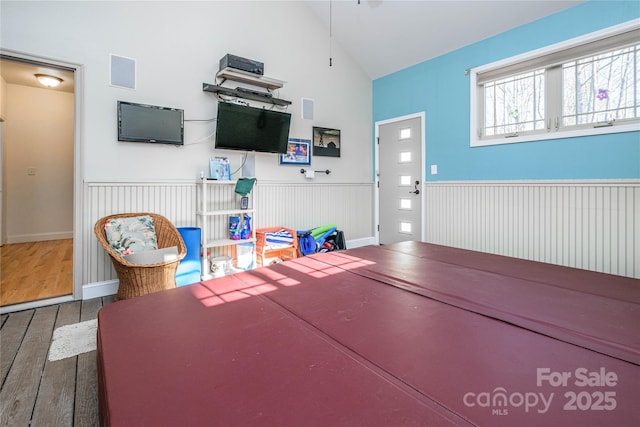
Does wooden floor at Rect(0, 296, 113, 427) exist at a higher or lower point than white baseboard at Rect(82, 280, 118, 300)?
lower

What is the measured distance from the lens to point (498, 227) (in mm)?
3842

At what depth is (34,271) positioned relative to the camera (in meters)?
3.72

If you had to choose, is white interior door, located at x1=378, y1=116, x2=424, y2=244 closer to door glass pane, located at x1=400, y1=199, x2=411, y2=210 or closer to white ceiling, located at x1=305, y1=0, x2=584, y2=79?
door glass pane, located at x1=400, y1=199, x2=411, y2=210

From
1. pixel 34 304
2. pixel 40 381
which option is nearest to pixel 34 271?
pixel 34 304

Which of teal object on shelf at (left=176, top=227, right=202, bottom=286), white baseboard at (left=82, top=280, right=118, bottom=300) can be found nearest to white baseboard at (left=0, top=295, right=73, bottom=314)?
white baseboard at (left=82, top=280, right=118, bottom=300)

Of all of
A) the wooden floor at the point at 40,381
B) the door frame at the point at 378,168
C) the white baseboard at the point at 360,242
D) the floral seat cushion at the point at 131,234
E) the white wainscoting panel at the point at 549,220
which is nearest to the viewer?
the wooden floor at the point at 40,381

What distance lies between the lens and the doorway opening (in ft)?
16.2

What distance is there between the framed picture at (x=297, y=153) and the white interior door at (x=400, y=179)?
1335 mm

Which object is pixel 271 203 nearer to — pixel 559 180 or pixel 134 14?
pixel 134 14

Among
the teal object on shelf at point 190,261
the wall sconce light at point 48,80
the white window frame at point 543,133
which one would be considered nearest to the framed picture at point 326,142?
the white window frame at point 543,133

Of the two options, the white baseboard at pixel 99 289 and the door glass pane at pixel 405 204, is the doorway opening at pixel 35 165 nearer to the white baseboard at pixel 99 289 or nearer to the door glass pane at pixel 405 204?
the white baseboard at pixel 99 289

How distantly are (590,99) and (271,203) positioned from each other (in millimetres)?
3663

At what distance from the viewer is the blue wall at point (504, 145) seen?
121 inches

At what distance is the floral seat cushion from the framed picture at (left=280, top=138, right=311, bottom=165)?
6.36ft
